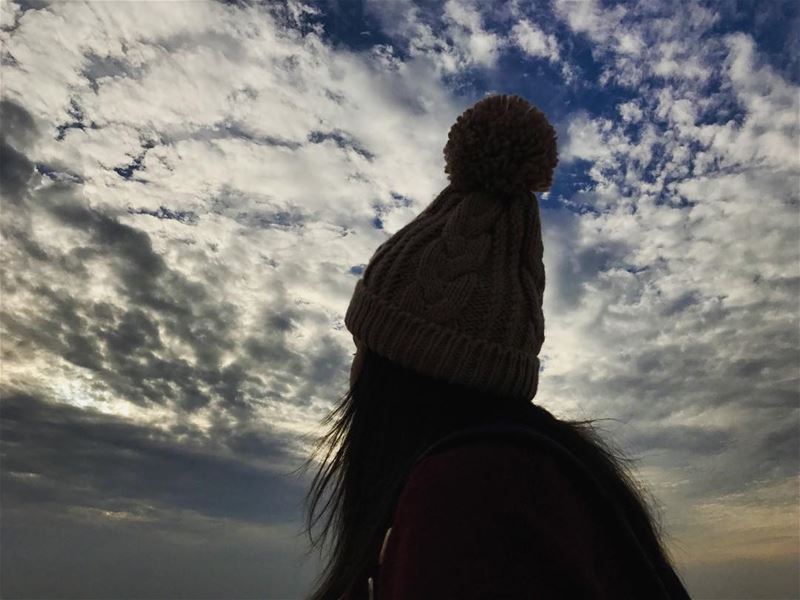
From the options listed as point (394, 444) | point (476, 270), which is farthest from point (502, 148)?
point (394, 444)

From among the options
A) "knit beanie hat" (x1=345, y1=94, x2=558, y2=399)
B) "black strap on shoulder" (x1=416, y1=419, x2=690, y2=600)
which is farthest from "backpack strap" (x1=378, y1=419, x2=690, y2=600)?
"knit beanie hat" (x1=345, y1=94, x2=558, y2=399)

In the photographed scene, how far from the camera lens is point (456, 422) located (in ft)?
8.93

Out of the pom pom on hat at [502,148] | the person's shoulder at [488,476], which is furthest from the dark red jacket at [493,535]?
the pom pom on hat at [502,148]

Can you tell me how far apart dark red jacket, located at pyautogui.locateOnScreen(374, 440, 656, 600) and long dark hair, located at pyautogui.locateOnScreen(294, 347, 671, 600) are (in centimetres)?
37

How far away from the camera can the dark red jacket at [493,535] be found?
193 centimetres

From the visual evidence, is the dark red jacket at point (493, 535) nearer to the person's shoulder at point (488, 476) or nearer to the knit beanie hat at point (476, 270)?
the person's shoulder at point (488, 476)

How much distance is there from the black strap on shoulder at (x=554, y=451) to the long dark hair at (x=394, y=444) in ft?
0.74

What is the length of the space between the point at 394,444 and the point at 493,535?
831 mm

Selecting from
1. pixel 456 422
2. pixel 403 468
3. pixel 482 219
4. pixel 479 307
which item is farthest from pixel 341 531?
pixel 482 219

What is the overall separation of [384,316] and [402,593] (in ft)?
4.07

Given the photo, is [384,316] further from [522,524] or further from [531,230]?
[522,524]

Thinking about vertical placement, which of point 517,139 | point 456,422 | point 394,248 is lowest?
point 456,422

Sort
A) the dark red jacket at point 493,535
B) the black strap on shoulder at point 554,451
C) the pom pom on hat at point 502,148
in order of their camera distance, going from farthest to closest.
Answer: the pom pom on hat at point 502,148
the black strap on shoulder at point 554,451
the dark red jacket at point 493,535

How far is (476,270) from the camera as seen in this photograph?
2.94 meters
